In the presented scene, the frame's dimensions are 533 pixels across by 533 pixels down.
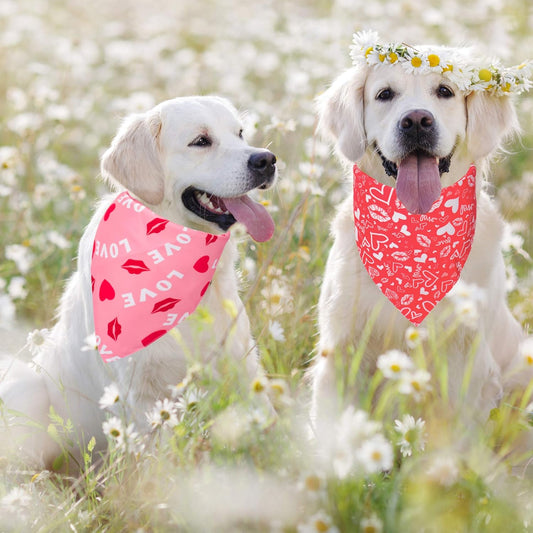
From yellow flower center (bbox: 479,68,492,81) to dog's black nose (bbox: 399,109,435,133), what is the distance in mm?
250

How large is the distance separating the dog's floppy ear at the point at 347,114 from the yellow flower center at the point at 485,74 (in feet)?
1.57

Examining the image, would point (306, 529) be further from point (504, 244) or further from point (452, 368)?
point (504, 244)

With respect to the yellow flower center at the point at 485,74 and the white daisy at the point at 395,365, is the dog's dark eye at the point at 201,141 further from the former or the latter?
the white daisy at the point at 395,365

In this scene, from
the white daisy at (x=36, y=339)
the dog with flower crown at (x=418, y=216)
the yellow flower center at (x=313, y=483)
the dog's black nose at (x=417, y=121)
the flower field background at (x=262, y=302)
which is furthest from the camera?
the dog with flower crown at (x=418, y=216)

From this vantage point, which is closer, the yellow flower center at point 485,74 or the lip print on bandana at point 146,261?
the yellow flower center at point 485,74

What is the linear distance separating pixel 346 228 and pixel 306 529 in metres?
1.65

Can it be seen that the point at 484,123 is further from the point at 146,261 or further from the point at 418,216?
the point at 146,261

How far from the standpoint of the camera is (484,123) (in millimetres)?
2811

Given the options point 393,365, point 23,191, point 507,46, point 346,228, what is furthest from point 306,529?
point 507,46

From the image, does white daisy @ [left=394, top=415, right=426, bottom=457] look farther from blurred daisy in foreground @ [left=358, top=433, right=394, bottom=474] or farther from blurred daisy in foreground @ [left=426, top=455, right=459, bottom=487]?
blurred daisy in foreground @ [left=358, top=433, right=394, bottom=474]

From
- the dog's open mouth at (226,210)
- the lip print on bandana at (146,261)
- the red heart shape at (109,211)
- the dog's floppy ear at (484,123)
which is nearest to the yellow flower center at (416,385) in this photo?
the dog's open mouth at (226,210)

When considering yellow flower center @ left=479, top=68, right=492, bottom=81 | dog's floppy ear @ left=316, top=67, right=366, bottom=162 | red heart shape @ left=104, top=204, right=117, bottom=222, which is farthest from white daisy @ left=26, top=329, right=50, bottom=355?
yellow flower center @ left=479, top=68, right=492, bottom=81

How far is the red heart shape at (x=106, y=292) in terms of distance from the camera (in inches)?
111

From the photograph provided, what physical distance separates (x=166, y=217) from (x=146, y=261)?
197mm
